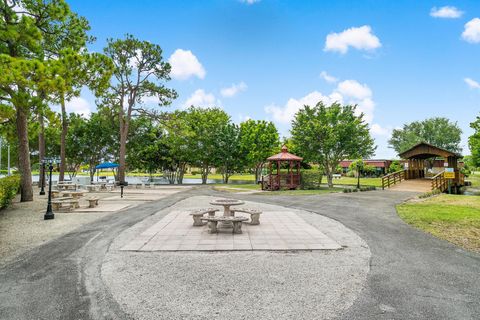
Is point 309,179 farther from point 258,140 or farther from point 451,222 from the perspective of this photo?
point 451,222

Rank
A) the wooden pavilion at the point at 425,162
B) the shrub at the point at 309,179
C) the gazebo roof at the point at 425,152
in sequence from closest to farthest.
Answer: the wooden pavilion at the point at 425,162
the gazebo roof at the point at 425,152
the shrub at the point at 309,179

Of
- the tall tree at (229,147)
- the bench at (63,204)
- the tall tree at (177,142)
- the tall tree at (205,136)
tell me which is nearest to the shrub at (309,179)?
the tall tree at (229,147)

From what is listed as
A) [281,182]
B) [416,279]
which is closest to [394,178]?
[281,182]

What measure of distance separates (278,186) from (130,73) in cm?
1934

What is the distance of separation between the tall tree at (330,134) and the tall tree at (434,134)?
169 feet

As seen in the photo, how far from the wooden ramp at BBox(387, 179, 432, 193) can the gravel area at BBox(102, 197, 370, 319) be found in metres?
17.2

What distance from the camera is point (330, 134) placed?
21.6 meters

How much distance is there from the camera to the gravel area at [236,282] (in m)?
3.52

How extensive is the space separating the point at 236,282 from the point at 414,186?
2205 cm

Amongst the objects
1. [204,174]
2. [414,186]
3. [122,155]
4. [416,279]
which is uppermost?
[122,155]

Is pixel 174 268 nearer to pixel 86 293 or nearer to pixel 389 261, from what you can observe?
pixel 86 293

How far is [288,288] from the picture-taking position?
4.13 meters

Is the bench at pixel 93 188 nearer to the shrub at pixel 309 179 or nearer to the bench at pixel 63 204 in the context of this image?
the bench at pixel 63 204

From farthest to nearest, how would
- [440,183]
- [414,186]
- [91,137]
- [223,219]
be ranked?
[91,137], [414,186], [440,183], [223,219]
